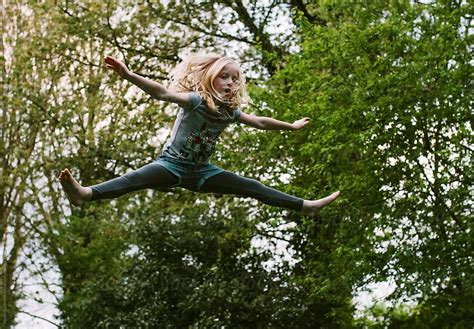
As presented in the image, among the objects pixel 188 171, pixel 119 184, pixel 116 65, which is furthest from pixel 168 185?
pixel 116 65

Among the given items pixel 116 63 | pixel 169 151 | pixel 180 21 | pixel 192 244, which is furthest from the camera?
pixel 180 21

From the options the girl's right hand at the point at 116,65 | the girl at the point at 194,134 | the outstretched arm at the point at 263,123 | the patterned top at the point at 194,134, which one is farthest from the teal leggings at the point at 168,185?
the girl's right hand at the point at 116,65

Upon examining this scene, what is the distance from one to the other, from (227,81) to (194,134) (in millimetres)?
357

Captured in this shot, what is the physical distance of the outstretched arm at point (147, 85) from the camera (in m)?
4.45

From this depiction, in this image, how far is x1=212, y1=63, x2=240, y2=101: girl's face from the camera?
5.11m

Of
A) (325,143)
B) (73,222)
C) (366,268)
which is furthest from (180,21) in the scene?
(366,268)

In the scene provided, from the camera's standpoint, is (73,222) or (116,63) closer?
(116,63)

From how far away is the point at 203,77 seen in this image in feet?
16.8

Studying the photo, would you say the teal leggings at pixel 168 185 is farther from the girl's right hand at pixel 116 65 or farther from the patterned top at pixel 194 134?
the girl's right hand at pixel 116 65

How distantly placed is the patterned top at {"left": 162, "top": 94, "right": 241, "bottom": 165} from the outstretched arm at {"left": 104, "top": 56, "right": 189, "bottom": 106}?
6.6 inches

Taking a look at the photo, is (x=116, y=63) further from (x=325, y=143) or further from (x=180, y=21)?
(x=180, y=21)

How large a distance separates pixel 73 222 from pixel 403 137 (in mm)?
8429

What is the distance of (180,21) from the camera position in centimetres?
1819

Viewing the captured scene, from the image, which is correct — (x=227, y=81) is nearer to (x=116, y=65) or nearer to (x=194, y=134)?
(x=194, y=134)
